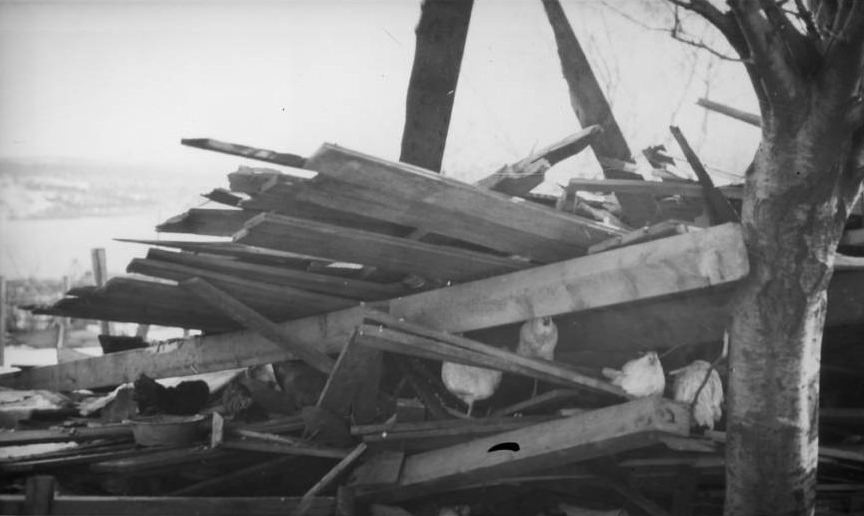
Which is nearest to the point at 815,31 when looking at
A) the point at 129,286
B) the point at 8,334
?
the point at 129,286

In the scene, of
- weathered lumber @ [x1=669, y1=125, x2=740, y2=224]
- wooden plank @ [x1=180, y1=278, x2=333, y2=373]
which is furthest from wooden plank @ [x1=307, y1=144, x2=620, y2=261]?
wooden plank @ [x1=180, y1=278, x2=333, y2=373]

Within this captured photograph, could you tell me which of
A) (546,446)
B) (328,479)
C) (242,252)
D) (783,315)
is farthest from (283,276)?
(783,315)

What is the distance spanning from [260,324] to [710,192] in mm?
3023

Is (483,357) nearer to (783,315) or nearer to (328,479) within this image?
(328,479)

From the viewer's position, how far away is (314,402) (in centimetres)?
455

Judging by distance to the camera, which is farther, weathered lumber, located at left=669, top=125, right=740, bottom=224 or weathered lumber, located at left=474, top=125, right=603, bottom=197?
weathered lumber, located at left=474, top=125, right=603, bottom=197

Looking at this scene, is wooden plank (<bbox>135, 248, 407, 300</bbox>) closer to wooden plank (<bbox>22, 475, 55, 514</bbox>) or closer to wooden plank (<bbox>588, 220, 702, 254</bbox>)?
wooden plank (<bbox>22, 475, 55, 514</bbox>)

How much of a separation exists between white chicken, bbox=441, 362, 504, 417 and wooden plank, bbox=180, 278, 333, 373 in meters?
0.86

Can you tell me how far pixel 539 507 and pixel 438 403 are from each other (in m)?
0.94

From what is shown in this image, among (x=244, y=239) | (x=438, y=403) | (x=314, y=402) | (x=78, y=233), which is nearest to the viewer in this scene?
(x=244, y=239)

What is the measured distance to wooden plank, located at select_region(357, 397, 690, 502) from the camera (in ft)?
10.1

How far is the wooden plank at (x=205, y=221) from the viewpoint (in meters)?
3.64

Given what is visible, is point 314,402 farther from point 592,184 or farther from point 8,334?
point 8,334

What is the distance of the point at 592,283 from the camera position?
3400mm
